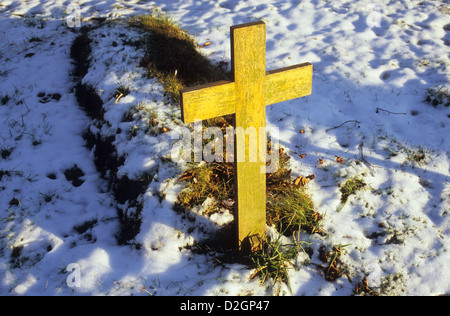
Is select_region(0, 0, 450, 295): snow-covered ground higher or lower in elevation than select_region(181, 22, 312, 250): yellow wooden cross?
lower

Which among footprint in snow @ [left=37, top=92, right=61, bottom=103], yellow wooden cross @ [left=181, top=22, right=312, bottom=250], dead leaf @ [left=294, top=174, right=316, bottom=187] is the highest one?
yellow wooden cross @ [left=181, top=22, right=312, bottom=250]

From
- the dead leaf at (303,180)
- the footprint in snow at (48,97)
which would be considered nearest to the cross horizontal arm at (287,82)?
the dead leaf at (303,180)

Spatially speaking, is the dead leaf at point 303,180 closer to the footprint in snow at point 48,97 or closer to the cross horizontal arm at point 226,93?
the cross horizontal arm at point 226,93

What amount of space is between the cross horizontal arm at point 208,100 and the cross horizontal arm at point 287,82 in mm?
289

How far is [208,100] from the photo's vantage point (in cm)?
250

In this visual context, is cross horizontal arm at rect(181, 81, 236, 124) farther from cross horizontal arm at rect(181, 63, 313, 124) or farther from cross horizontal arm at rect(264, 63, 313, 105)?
cross horizontal arm at rect(264, 63, 313, 105)

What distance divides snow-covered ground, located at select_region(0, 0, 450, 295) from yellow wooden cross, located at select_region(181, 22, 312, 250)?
493 mm

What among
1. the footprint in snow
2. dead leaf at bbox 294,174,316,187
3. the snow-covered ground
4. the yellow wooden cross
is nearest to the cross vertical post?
the yellow wooden cross

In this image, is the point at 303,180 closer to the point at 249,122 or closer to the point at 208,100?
the point at 249,122

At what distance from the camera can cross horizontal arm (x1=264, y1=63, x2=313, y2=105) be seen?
8.64 ft

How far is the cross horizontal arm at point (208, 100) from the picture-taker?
8.02 ft

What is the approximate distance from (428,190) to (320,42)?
276 centimetres

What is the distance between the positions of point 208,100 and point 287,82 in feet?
2.04
